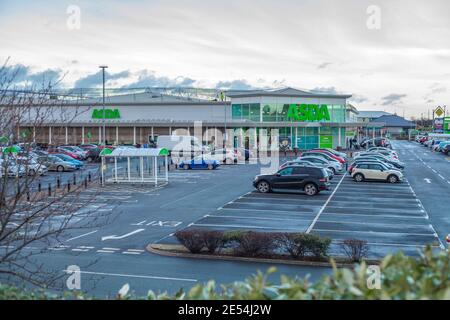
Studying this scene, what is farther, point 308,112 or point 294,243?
point 308,112

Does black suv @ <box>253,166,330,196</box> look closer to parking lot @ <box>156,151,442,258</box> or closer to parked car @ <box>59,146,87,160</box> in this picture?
parking lot @ <box>156,151,442,258</box>

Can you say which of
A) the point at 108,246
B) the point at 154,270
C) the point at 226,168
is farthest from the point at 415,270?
the point at 226,168

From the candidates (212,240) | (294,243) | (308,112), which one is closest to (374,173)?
(294,243)

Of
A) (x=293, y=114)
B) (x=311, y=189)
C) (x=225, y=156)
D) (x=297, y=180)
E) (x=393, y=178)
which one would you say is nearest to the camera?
(x=311, y=189)

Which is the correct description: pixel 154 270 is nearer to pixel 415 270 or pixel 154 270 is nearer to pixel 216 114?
pixel 415 270

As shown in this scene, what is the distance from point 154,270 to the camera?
1448 cm

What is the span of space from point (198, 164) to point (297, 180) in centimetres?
1769

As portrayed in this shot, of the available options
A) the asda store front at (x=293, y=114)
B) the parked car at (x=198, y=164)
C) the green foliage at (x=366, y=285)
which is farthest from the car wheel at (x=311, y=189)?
the asda store front at (x=293, y=114)

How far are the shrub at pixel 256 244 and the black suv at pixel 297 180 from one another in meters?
Result: 14.0

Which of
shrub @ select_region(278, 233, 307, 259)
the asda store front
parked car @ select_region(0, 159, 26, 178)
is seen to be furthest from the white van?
parked car @ select_region(0, 159, 26, 178)

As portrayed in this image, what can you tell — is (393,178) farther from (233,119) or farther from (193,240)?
(233,119)

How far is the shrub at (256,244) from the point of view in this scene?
15.9m

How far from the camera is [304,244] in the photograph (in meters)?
15.5
